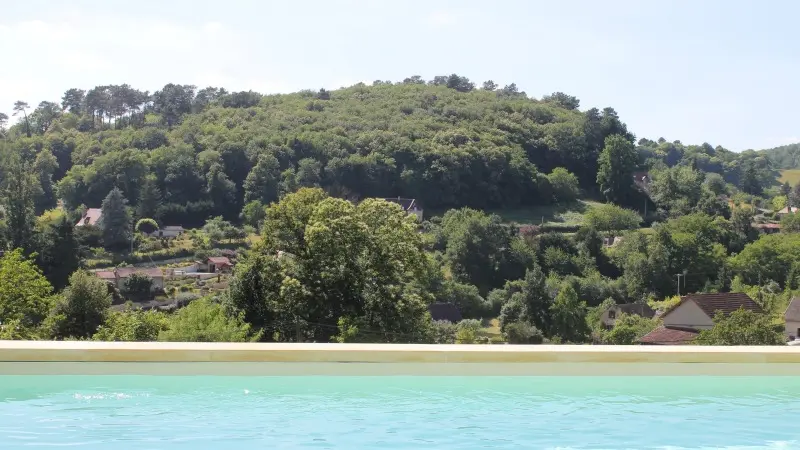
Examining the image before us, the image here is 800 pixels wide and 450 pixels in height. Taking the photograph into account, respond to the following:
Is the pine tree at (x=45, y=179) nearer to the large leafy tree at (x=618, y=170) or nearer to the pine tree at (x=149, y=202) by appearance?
the pine tree at (x=149, y=202)

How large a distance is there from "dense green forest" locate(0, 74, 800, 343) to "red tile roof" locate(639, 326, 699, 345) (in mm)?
3577

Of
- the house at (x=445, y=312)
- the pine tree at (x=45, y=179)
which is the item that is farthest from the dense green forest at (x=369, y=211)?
the house at (x=445, y=312)

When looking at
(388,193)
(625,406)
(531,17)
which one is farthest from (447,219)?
(625,406)

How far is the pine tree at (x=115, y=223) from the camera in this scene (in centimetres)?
4578

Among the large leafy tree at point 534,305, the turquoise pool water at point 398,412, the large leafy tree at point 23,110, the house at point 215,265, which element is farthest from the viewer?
the large leafy tree at point 23,110

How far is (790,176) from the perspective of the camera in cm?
9969

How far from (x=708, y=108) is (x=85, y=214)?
129 feet

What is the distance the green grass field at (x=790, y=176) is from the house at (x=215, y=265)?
75938 millimetres

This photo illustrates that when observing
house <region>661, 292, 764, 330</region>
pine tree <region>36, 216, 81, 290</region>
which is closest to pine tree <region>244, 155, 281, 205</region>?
pine tree <region>36, 216, 81, 290</region>

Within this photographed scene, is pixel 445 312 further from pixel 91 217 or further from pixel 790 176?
pixel 790 176

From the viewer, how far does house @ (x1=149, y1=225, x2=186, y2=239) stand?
161 feet

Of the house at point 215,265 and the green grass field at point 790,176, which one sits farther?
the green grass field at point 790,176

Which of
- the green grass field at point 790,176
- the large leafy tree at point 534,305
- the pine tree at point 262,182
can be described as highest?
the green grass field at point 790,176

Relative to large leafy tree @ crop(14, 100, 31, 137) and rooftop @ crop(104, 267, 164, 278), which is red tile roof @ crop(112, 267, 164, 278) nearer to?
rooftop @ crop(104, 267, 164, 278)
